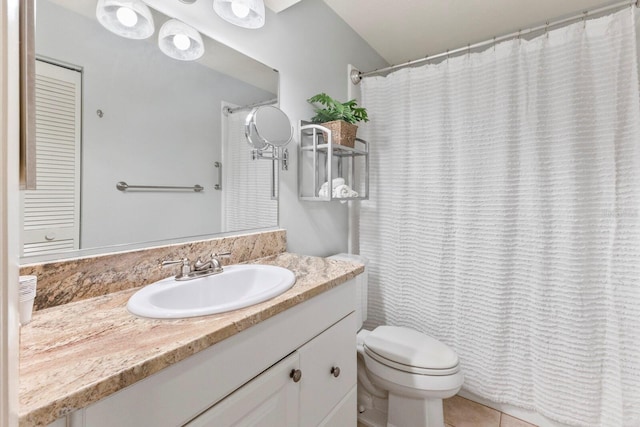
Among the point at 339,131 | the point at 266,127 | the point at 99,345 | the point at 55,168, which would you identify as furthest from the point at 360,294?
the point at 55,168

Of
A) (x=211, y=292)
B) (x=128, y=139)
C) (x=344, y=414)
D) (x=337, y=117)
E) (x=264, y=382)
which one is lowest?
(x=344, y=414)

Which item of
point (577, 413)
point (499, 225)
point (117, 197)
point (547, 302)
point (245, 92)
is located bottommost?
point (577, 413)

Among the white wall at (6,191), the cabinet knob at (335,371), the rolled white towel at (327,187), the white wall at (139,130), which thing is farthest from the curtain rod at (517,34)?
the white wall at (6,191)

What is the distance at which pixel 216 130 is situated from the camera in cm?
119

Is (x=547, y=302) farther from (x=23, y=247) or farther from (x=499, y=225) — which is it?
(x=23, y=247)

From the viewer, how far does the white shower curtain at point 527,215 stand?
127 centimetres

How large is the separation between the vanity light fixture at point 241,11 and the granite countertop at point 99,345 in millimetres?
1096

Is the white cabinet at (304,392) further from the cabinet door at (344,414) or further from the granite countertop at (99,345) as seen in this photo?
the granite countertop at (99,345)

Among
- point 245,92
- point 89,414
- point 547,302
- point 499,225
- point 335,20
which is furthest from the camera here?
point 335,20

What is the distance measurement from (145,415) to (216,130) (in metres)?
0.98

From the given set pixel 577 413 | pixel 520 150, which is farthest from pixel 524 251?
pixel 577 413

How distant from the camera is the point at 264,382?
74 cm

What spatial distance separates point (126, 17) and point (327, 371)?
52.9 inches

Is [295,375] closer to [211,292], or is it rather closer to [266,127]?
[211,292]
